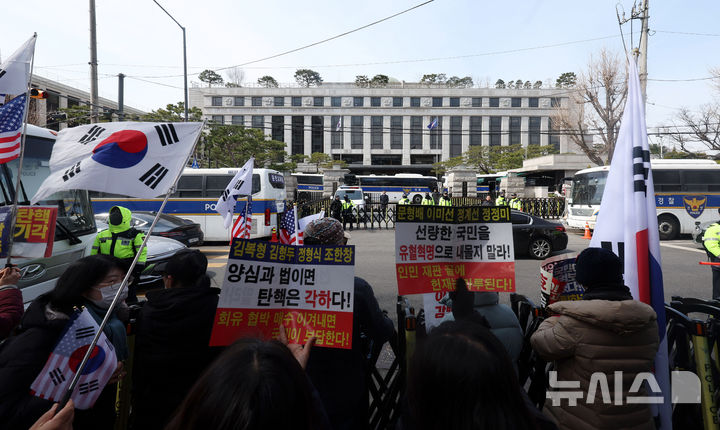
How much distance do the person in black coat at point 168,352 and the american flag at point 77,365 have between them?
33 cm

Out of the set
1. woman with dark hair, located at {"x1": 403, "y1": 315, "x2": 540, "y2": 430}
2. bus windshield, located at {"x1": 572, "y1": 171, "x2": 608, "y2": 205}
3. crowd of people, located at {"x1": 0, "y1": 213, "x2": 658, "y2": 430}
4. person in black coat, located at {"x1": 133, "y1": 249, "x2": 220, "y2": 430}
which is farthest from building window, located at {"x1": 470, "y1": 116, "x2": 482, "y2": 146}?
woman with dark hair, located at {"x1": 403, "y1": 315, "x2": 540, "y2": 430}

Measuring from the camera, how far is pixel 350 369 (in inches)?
98.4

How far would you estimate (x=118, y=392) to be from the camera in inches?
114

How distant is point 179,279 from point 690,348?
3.79 meters

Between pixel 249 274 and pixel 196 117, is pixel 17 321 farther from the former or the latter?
pixel 196 117

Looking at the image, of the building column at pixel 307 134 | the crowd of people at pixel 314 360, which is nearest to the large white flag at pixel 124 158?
the crowd of people at pixel 314 360

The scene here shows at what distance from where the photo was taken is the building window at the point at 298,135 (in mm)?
66688

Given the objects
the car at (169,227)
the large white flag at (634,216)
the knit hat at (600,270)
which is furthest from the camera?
the car at (169,227)

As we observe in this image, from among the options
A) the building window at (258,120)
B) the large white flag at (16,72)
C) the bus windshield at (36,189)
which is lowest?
the bus windshield at (36,189)

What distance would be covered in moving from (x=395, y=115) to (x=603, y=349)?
219 feet

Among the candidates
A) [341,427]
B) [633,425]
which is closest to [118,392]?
[341,427]

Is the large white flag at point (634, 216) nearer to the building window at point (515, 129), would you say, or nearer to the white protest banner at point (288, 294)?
the white protest banner at point (288, 294)

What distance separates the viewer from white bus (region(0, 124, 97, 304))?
4.66 meters

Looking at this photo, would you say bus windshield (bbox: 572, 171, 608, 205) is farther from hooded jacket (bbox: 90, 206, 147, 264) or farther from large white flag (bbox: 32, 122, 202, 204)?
large white flag (bbox: 32, 122, 202, 204)
